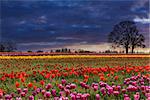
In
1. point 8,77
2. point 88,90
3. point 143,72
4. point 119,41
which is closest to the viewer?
point 88,90

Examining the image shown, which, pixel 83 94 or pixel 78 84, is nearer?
pixel 83 94

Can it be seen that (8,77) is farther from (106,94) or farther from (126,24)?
(126,24)

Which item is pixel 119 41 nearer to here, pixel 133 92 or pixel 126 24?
pixel 126 24

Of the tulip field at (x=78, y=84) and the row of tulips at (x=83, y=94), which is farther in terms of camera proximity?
the tulip field at (x=78, y=84)

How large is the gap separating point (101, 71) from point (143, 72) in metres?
1.71

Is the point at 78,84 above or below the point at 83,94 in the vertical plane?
below

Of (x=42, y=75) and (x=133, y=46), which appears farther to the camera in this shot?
(x=133, y=46)

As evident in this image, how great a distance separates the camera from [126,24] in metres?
55.0

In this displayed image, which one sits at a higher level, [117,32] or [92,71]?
[117,32]

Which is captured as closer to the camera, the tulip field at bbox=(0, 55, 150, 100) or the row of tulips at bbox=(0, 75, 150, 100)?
the row of tulips at bbox=(0, 75, 150, 100)

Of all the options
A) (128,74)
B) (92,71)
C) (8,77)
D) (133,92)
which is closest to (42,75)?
(8,77)

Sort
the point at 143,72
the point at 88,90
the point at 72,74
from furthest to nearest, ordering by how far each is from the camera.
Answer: the point at 143,72
the point at 72,74
the point at 88,90

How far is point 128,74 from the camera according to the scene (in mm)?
13578

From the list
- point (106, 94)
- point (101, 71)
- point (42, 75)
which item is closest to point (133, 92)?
point (106, 94)
